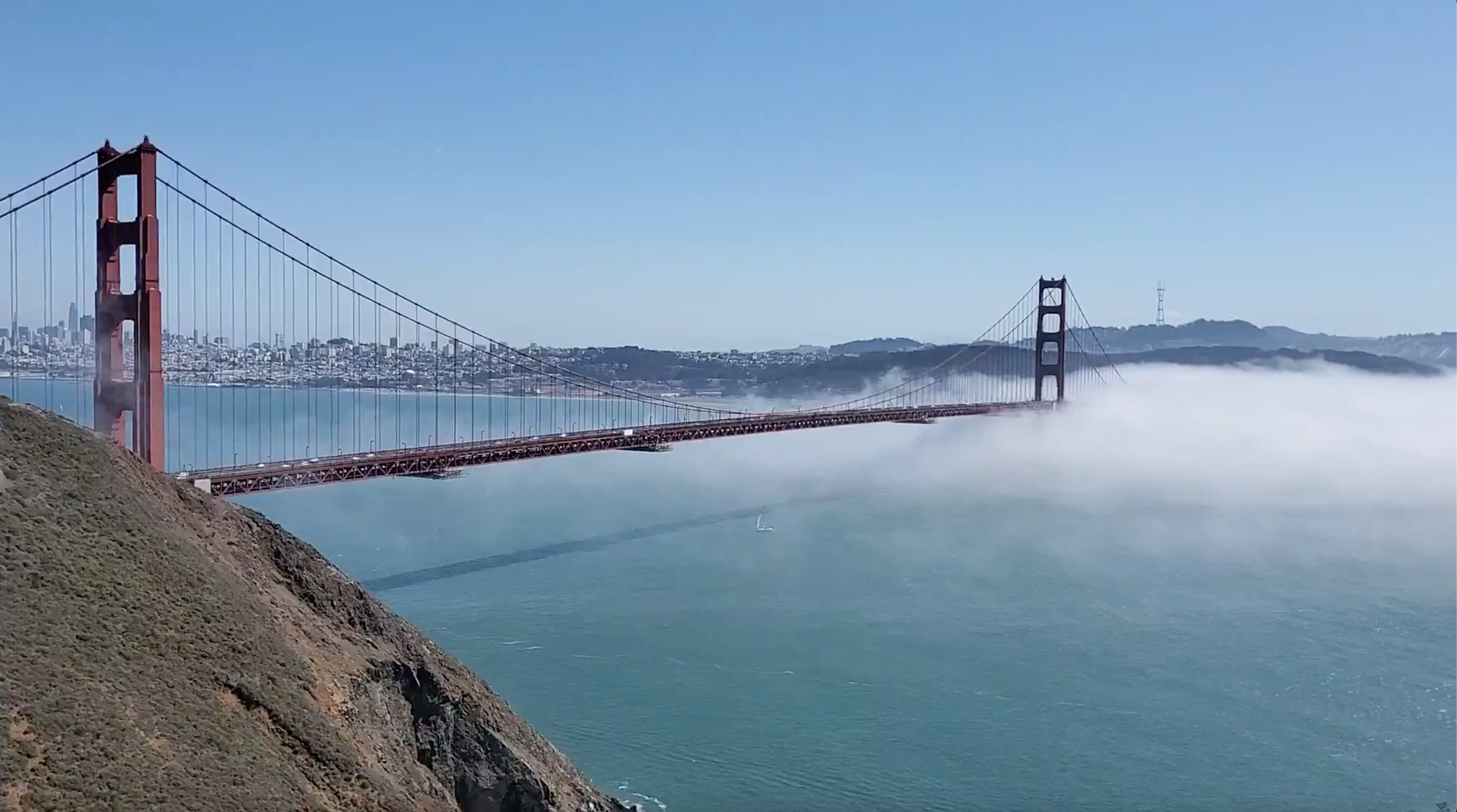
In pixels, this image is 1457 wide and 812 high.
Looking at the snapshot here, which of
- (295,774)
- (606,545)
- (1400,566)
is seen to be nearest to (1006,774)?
(295,774)

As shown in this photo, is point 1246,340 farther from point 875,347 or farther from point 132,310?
point 132,310

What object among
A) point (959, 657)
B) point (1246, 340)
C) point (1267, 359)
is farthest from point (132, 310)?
point (1246, 340)

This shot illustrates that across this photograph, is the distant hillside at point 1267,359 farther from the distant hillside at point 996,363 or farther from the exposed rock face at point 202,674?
the exposed rock face at point 202,674

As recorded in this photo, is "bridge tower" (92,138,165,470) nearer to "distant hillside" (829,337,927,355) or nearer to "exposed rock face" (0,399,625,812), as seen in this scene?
"exposed rock face" (0,399,625,812)

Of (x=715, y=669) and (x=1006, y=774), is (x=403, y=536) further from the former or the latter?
(x=1006, y=774)

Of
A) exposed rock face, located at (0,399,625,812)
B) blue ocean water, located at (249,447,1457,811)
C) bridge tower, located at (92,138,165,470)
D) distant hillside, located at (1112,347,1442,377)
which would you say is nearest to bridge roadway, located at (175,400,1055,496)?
bridge tower, located at (92,138,165,470)

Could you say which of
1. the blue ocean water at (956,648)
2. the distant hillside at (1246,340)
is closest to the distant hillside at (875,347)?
the distant hillside at (1246,340)
